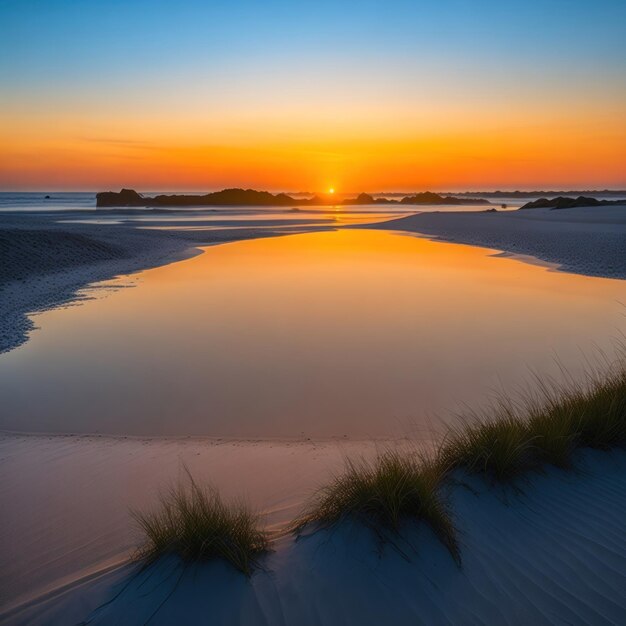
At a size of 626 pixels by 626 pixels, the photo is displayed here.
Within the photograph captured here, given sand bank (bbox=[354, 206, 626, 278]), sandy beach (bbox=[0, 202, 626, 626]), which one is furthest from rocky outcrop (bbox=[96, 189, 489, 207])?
sandy beach (bbox=[0, 202, 626, 626])

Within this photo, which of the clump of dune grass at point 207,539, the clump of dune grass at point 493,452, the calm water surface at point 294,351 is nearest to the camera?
the clump of dune grass at point 207,539

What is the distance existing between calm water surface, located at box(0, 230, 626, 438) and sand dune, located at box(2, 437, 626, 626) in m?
1.77

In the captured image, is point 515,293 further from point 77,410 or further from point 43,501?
point 43,501

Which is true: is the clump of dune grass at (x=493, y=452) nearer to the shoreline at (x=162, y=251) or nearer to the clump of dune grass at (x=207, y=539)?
the clump of dune grass at (x=207, y=539)

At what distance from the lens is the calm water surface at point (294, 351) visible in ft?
20.4

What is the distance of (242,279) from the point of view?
1571 cm

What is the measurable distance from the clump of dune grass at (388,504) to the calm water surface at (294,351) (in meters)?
2.09

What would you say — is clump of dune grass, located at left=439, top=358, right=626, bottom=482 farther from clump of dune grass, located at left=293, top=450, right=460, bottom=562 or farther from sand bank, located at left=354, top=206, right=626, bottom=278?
sand bank, located at left=354, top=206, right=626, bottom=278

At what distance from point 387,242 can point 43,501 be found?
24.8 m

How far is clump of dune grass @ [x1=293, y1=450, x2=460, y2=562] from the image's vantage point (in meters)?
3.40

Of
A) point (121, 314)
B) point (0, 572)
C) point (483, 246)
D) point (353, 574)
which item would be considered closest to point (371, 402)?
point (353, 574)

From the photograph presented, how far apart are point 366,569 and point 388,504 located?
1.44ft

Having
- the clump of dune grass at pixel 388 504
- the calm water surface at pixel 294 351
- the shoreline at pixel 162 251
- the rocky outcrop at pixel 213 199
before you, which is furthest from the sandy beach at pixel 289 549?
the rocky outcrop at pixel 213 199

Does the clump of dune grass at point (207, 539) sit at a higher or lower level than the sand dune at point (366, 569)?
higher
